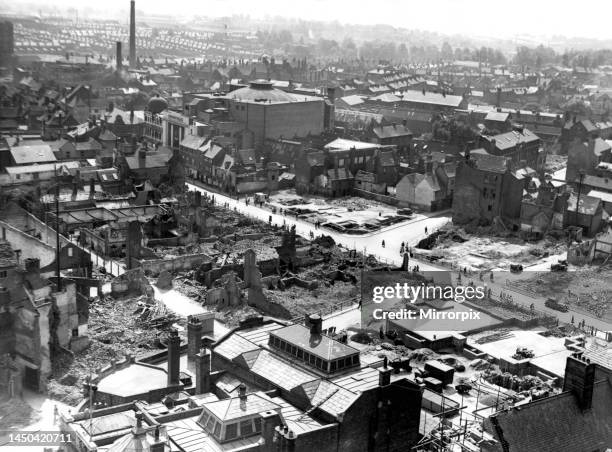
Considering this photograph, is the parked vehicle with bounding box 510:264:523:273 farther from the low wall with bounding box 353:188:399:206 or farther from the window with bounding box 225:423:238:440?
the window with bounding box 225:423:238:440

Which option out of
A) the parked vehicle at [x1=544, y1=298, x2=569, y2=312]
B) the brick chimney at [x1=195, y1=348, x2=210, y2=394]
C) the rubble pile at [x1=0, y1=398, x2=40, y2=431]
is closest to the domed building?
the parked vehicle at [x1=544, y1=298, x2=569, y2=312]

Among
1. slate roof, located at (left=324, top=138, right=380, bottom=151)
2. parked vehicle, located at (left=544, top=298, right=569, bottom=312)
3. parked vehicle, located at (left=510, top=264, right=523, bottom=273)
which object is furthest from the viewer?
slate roof, located at (left=324, top=138, right=380, bottom=151)

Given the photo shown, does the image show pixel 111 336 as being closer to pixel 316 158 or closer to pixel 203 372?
pixel 203 372

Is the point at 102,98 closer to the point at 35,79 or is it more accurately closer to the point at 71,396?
the point at 35,79

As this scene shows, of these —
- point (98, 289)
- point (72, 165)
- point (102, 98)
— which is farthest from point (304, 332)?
point (102, 98)

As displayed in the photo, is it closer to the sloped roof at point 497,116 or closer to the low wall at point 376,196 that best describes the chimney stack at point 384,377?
the low wall at point 376,196

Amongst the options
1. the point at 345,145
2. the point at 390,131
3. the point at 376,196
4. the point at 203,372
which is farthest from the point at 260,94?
the point at 203,372
